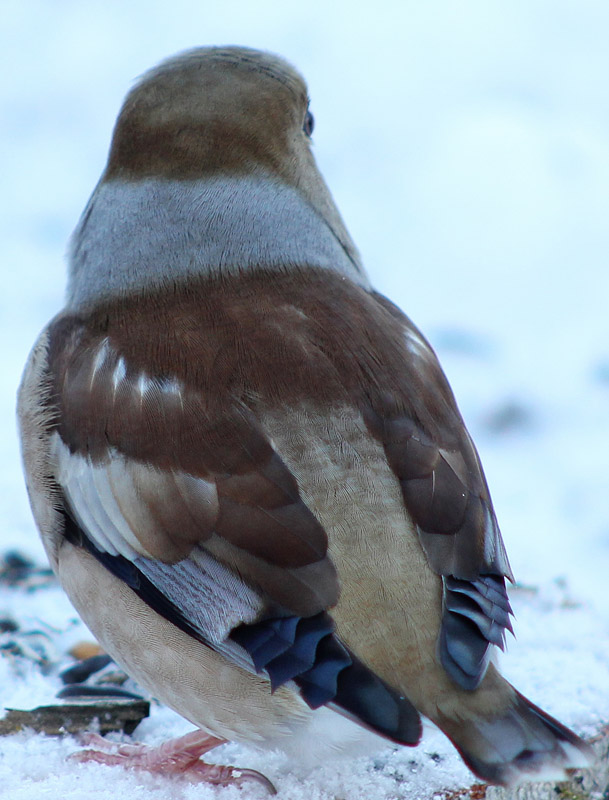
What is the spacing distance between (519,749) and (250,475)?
0.89 meters

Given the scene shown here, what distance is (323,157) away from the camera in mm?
10328

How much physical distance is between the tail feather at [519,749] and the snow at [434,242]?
544 mm

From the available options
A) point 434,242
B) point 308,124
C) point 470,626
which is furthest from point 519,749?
point 434,242

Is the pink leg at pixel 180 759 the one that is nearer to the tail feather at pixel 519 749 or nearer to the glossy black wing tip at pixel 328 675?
the glossy black wing tip at pixel 328 675

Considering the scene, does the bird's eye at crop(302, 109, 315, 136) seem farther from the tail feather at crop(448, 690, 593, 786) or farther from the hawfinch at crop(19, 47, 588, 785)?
the tail feather at crop(448, 690, 593, 786)

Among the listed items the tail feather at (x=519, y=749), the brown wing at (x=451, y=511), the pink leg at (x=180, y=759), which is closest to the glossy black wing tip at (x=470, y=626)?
the brown wing at (x=451, y=511)

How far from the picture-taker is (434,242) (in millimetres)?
9414

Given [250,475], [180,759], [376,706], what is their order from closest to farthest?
[376,706]
[250,475]
[180,759]

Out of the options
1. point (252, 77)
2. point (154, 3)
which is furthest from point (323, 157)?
point (252, 77)

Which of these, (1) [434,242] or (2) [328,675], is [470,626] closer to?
(2) [328,675]

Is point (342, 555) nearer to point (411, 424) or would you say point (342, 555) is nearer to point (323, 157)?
point (411, 424)

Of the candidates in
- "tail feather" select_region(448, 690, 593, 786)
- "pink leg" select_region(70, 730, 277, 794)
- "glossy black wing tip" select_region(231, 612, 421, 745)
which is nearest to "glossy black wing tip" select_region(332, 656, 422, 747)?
"glossy black wing tip" select_region(231, 612, 421, 745)

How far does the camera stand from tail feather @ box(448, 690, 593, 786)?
98.3 inches

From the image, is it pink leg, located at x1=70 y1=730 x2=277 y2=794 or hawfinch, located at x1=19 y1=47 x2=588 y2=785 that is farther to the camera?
pink leg, located at x1=70 y1=730 x2=277 y2=794
